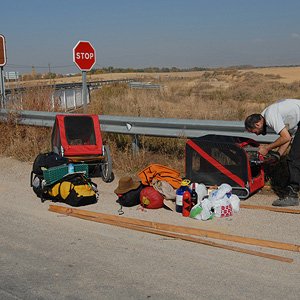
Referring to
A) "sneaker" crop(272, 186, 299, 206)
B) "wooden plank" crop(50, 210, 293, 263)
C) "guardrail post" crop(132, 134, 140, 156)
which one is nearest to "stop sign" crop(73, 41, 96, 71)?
"guardrail post" crop(132, 134, 140, 156)

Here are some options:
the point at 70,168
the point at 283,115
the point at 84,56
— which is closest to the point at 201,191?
the point at 283,115

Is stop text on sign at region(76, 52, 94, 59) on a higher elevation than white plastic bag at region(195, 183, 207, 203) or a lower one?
higher

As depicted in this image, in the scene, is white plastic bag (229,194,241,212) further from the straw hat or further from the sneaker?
the straw hat

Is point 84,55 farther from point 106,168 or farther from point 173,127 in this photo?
point 106,168

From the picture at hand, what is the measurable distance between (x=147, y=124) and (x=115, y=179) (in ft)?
4.33

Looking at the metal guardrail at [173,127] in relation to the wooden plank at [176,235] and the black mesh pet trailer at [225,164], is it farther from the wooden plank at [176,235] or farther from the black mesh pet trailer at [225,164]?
the wooden plank at [176,235]

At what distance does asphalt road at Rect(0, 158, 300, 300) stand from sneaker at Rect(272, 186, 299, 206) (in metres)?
0.36

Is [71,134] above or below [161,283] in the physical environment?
above

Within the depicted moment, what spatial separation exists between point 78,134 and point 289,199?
13.8ft

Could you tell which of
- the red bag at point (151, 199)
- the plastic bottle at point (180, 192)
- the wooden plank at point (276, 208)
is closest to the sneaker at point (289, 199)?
the wooden plank at point (276, 208)

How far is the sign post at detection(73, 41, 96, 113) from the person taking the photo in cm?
1023

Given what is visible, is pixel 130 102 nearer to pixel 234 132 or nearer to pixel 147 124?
pixel 147 124

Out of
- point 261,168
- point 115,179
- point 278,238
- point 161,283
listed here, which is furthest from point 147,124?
point 161,283

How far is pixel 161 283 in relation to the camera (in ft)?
12.5
